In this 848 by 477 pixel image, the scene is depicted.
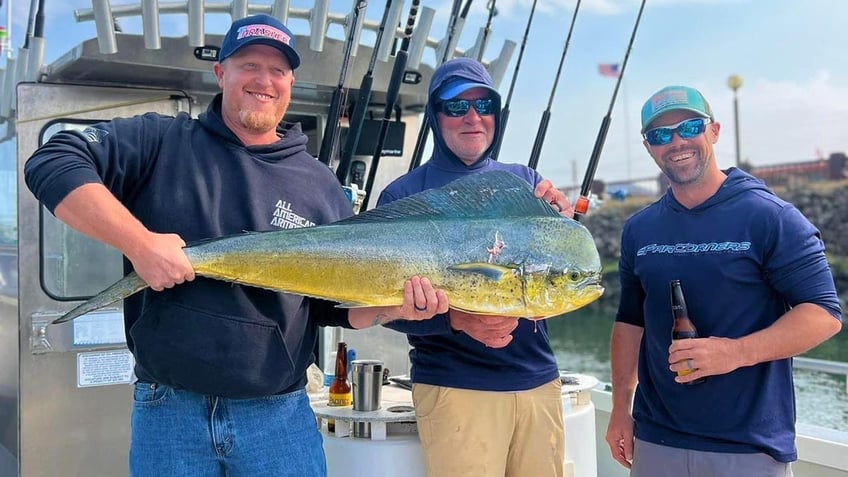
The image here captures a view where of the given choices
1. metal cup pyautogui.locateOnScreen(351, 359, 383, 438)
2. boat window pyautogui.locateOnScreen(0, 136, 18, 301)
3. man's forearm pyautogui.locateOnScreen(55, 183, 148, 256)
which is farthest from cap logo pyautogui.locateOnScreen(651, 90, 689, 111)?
boat window pyautogui.locateOnScreen(0, 136, 18, 301)

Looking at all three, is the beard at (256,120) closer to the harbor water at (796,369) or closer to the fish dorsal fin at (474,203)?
the fish dorsal fin at (474,203)

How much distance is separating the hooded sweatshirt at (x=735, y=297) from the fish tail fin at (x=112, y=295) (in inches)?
72.1

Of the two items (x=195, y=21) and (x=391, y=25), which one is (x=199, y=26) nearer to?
(x=195, y=21)

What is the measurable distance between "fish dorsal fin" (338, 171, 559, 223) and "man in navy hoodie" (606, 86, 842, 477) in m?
0.77

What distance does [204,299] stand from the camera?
6.85 feet

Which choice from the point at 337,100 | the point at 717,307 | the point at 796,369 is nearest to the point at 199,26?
the point at 337,100

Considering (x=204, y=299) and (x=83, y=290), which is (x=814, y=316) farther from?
(x=83, y=290)

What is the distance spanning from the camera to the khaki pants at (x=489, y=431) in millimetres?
2602

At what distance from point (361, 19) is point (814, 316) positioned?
8.37 feet

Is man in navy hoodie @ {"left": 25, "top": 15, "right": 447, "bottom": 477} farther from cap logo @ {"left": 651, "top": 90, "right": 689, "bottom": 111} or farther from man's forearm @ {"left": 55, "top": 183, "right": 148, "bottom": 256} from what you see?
cap logo @ {"left": 651, "top": 90, "right": 689, "bottom": 111}

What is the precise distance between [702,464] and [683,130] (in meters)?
1.22

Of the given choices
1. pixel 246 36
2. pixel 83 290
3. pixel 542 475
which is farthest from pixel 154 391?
pixel 83 290

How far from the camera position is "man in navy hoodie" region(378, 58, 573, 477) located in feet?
8.55

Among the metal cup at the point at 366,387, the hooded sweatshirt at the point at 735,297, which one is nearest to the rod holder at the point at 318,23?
the metal cup at the point at 366,387
